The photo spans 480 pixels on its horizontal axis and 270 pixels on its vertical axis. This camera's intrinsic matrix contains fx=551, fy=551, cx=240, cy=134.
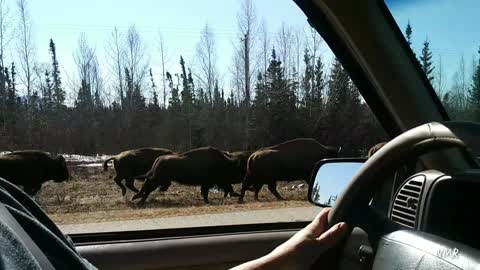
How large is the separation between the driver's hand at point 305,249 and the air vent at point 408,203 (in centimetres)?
10

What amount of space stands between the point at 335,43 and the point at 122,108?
1449mm

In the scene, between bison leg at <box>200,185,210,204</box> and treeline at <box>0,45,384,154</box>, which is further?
bison leg at <box>200,185,210,204</box>

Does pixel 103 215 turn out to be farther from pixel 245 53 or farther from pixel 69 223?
pixel 245 53

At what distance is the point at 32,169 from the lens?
8.73 ft

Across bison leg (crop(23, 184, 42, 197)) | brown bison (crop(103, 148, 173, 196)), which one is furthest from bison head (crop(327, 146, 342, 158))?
bison leg (crop(23, 184, 42, 197))

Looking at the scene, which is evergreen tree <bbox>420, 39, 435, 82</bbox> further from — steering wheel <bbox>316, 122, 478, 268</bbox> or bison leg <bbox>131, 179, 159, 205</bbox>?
bison leg <bbox>131, 179, 159, 205</bbox>

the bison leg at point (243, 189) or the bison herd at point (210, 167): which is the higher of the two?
the bison herd at point (210, 167)

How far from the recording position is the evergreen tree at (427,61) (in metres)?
1.85

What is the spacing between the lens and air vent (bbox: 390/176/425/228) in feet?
3.15

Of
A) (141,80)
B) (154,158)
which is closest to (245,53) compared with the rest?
(141,80)

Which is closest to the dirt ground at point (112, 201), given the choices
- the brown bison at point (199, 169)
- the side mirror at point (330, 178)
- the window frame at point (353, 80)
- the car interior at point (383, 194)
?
the brown bison at point (199, 169)

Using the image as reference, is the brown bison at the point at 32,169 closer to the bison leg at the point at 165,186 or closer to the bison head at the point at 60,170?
the bison head at the point at 60,170

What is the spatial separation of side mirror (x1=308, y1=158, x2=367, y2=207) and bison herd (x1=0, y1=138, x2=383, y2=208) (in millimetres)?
1048

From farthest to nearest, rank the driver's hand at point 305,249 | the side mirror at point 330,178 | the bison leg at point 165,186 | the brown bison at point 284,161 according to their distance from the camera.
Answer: the bison leg at point 165,186, the brown bison at point 284,161, the side mirror at point 330,178, the driver's hand at point 305,249
